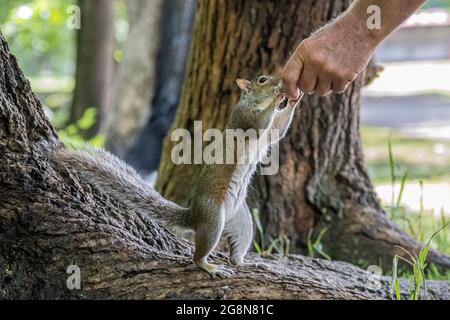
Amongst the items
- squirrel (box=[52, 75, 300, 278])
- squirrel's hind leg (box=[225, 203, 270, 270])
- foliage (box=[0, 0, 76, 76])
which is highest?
foliage (box=[0, 0, 76, 76])

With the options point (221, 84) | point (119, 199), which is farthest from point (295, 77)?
point (221, 84)

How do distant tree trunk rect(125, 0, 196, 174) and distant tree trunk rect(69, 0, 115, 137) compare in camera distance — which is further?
distant tree trunk rect(69, 0, 115, 137)

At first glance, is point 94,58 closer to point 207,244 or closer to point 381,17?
point 207,244

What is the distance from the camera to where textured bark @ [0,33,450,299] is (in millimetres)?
1981

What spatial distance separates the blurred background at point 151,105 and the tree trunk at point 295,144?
0.20 m

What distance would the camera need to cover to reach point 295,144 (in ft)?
11.1

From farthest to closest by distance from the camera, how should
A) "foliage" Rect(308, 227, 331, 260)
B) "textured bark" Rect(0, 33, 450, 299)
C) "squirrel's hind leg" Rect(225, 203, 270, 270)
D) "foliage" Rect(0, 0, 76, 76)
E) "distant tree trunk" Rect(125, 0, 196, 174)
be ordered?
"foliage" Rect(0, 0, 76, 76), "distant tree trunk" Rect(125, 0, 196, 174), "foliage" Rect(308, 227, 331, 260), "squirrel's hind leg" Rect(225, 203, 270, 270), "textured bark" Rect(0, 33, 450, 299)

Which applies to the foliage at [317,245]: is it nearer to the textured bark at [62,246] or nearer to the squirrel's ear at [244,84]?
the squirrel's ear at [244,84]

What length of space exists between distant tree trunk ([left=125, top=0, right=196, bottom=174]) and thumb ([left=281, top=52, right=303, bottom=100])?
352 cm

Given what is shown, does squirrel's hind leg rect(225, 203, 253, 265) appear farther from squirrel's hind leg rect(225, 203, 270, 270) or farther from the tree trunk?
the tree trunk

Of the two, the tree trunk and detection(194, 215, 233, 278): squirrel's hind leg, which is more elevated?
the tree trunk

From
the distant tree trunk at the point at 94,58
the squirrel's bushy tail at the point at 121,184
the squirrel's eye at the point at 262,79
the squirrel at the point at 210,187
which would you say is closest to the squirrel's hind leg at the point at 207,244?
the squirrel at the point at 210,187

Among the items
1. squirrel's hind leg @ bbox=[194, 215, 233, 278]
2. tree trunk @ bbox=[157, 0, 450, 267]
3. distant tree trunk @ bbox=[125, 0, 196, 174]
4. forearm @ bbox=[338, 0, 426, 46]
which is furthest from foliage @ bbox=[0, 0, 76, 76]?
forearm @ bbox=[338, 0, 426, 46]

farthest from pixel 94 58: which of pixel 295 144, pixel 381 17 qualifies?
pixel 381 17
